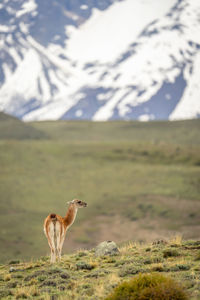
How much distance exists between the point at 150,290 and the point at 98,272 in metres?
4.79

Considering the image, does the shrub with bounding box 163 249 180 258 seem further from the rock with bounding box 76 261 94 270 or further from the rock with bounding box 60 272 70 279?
the rock with bounding box 60 272 70 279

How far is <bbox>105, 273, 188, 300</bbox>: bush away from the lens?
44.0ft

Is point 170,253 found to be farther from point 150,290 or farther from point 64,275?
point 150,290

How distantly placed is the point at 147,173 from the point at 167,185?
9840mm

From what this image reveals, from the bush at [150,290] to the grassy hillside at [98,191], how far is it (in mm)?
82251

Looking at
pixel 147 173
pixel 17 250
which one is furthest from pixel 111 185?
pixel 17 250

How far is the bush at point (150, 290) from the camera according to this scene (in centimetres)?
1340

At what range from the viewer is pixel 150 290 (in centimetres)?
1348

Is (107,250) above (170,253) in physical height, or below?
above

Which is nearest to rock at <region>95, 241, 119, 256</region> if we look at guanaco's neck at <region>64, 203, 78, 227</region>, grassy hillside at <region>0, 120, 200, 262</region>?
guanaco's neck at <region>64, 203, 78, 227</region>


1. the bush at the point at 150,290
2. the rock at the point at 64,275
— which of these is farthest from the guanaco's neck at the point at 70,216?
the bush at the point at 150,290

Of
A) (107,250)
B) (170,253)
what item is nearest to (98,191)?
(107,250)

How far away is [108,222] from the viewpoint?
127 meters

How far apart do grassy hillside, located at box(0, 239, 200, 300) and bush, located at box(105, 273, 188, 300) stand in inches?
24.0
